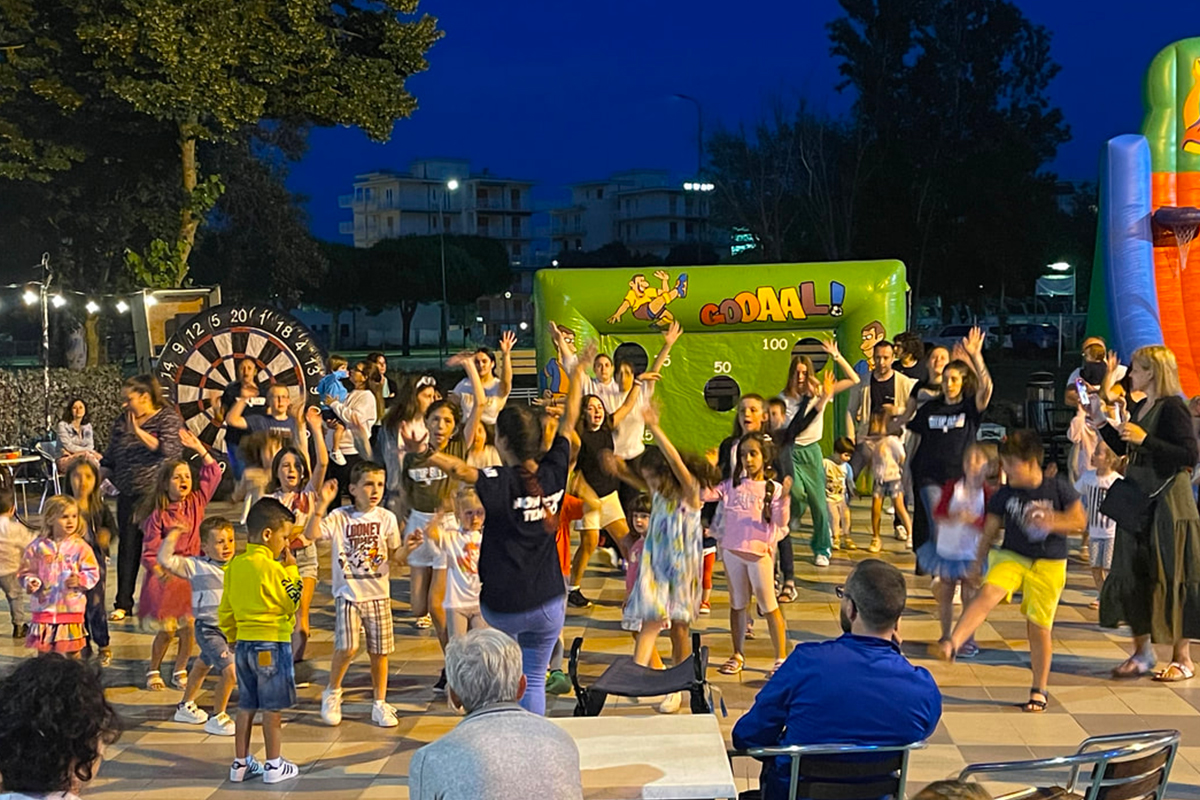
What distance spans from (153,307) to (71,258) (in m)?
12.8

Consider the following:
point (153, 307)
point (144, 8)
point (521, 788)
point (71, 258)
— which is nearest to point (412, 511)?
point (521, 788)

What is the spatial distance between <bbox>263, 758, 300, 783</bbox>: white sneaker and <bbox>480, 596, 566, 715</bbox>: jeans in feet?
3.84

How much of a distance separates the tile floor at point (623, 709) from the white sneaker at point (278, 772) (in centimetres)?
6

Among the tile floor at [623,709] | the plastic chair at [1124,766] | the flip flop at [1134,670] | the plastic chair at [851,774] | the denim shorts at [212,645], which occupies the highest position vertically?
the plastic chair at [1124,766]

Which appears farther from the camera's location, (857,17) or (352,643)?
(857,17)

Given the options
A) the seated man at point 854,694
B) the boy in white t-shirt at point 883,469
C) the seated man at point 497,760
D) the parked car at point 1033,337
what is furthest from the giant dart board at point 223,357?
the parked car at point 1033,337

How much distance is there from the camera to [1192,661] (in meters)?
7.71

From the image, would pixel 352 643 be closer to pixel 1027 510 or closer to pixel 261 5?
pixel 1027 510

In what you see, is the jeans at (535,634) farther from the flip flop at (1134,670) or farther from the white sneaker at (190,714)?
the flip flop at (1134,670)

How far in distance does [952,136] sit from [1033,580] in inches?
1664

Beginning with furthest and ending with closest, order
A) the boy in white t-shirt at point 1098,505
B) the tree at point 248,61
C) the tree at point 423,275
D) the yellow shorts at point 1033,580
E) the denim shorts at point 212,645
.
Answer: the tree at point 423,275 < the tree at point 248,61 < the boy in white t-shirt at point 1098,505 < the yellow shorts at point 1033,580 < the denim shorts at point 212,645

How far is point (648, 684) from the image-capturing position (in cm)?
539

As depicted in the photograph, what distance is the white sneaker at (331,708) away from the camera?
679 cm

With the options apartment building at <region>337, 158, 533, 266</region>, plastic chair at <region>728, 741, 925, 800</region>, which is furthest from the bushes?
apartment building at <region>337, 158, 533, 266</region>
